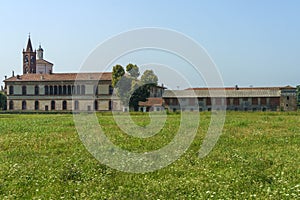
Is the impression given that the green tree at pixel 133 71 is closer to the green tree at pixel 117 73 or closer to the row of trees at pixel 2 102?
the green tree at pixel 117 73

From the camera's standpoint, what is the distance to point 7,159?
14.1 meters

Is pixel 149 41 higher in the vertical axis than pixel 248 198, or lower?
higher

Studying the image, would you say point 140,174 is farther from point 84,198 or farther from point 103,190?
point 84,198

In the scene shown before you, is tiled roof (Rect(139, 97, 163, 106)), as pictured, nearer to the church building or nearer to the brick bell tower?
the church building

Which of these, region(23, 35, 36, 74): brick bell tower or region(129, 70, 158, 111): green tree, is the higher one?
region(23, 35, 36, 74): brick bell tower

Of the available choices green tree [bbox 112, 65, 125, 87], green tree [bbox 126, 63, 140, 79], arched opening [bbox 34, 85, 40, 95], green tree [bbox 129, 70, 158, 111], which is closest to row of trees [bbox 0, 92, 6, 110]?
arched opening [bbox 34, 85, 40, 95]

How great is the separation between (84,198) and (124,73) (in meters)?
82.7

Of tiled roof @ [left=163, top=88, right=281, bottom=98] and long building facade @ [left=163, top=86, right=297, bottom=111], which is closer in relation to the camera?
long building facade @ [left=163, top=86, right=297, bottom=111]

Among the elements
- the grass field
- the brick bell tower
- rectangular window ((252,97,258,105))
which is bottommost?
the grass field

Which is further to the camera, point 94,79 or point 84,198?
point 94,79

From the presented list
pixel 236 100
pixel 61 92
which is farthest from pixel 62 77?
pixel 236 100

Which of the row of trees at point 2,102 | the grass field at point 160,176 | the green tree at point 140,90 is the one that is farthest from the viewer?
the row of trees at point 2,102

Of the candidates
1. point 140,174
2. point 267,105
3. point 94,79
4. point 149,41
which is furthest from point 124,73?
point 140,174

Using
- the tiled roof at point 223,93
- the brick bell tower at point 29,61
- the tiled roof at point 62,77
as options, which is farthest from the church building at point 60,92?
the brick bell tower at point 29,61
